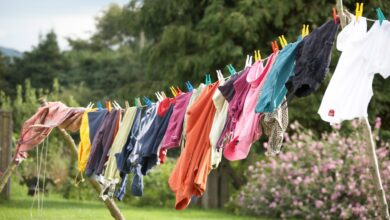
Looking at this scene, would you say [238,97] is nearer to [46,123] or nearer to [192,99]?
[192,99]

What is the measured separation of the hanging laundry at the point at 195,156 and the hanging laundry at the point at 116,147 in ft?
4.55

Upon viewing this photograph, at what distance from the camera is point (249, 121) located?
5.09m

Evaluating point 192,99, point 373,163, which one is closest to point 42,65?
point 192,99

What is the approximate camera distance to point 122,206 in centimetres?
1311

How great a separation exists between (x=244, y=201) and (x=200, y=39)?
3.32 metres

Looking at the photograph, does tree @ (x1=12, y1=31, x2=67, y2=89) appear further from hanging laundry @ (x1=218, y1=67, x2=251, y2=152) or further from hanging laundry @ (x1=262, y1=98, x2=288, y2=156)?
hanging laundry @ (x1=262, y1=98, x2=288, y2=156)

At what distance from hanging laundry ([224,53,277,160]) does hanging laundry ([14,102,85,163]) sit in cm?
309

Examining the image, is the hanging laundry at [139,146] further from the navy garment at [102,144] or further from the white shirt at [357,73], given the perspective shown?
the white shirt at [357,73]

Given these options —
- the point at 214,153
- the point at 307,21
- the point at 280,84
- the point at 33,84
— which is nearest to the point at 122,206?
the point at 307,21

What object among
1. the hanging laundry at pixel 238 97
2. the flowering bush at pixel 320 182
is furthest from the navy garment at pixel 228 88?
the flowering bush at pixel 320 182

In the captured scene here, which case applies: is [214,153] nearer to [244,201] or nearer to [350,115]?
[350,115]

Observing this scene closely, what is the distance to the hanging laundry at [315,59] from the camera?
15.0ft

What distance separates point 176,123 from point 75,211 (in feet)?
17.9

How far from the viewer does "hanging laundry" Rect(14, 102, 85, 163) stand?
7953 millimetres
